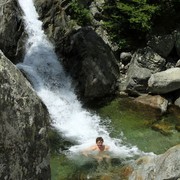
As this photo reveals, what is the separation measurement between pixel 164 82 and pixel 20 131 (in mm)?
14222

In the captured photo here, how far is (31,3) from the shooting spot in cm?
2052

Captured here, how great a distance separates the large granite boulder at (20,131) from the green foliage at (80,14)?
55.6ft

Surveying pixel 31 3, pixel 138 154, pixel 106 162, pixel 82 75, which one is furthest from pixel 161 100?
pixel 31 3

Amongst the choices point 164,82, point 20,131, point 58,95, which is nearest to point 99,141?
point 58,95

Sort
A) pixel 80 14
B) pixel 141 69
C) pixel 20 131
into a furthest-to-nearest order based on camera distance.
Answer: pixel 80 14
pixel 141 69
pixel 20 131

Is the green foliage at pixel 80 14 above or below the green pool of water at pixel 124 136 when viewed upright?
above

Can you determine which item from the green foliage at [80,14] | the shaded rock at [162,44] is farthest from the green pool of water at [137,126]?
the green foliage at [80,14]

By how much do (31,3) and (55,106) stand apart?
7260mm

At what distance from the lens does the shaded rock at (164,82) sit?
16.9 m

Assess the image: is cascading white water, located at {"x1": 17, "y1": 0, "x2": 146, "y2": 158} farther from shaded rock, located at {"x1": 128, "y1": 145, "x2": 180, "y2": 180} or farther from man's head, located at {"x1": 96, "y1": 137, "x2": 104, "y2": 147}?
shaded rock, located at {"x1": 128, "y1": 145, "x2": 180, "y2": 180}

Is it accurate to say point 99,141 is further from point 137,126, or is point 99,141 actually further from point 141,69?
point 141,69

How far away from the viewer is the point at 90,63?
673 inches

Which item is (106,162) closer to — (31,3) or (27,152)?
(27,152)

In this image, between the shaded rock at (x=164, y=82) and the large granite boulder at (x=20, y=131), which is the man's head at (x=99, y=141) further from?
the large granite boulder at (x=20, y=131)
